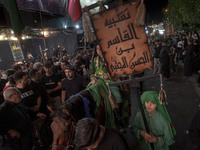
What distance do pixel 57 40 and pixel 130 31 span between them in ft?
63.6

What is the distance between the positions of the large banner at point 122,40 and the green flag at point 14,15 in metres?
1.95

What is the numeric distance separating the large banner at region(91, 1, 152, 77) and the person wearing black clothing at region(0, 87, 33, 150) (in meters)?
2.18

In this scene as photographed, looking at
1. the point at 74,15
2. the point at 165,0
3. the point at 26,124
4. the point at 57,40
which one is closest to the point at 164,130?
the point at 26,124

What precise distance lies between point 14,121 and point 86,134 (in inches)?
85.7

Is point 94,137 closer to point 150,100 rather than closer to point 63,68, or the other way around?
point 150,100

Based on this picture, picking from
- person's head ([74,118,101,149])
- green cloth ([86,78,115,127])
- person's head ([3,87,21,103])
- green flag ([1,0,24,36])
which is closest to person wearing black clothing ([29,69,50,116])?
person's head ([3,87,21,103])

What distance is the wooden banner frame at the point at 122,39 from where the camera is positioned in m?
1.98

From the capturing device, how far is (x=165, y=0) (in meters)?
20.3

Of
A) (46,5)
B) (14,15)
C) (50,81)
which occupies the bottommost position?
(50,81)

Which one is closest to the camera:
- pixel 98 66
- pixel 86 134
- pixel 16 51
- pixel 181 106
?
pixel 86 134

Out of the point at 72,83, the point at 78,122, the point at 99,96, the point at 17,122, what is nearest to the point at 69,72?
the point at 72,83

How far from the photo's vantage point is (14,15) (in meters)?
3.03

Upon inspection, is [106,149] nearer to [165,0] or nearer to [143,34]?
[143,34]

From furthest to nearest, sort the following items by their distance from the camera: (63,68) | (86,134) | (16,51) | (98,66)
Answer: (16,51)
(63,68)
(98,66)
(86,134)
